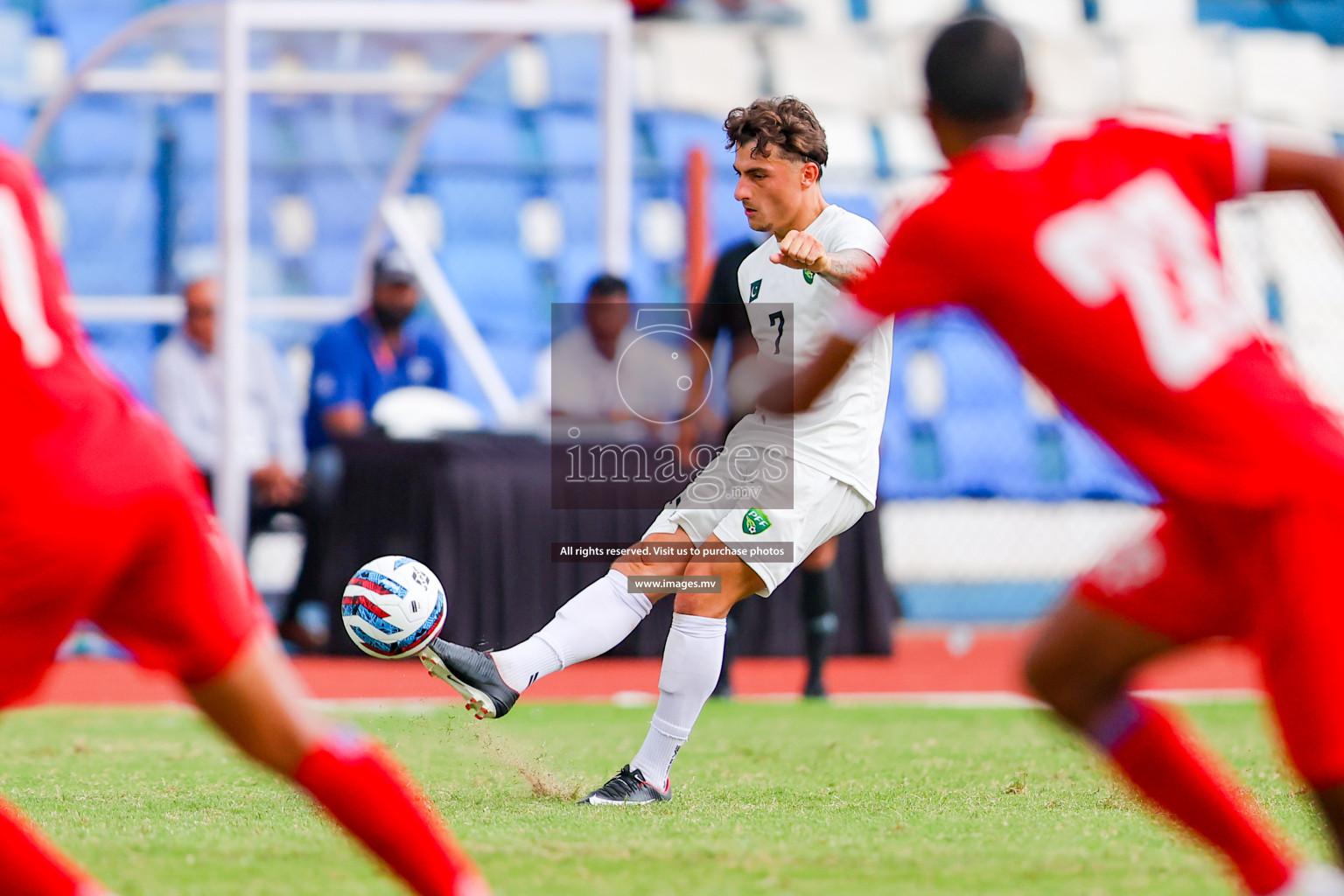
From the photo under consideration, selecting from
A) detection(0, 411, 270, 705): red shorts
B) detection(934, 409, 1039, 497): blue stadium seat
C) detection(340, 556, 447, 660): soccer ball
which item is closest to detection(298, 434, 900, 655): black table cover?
detection(934, 409, 1039, 497): blue stadium seat

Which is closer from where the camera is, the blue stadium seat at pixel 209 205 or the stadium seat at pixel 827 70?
the blue stadium seat at pixel 209 205

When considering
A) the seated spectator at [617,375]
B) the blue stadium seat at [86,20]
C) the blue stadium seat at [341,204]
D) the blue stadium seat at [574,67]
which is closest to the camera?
the seated spectator at [617,375]

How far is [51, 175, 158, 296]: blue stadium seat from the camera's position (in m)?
14.4

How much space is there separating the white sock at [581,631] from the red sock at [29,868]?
198 centimetres

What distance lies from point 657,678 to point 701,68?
9.35 m

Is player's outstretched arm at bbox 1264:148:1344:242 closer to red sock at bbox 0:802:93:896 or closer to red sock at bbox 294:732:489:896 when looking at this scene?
red sock at bbox 294:732:489:896

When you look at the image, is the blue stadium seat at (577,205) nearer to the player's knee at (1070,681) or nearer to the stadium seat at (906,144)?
the stadium seat at (906,144)

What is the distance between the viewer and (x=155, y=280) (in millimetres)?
13828

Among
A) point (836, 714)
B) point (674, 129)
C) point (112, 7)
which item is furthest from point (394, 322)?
point (112, 7)

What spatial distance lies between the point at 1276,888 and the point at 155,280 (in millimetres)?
12208

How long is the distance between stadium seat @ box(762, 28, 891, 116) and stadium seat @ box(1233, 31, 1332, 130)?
397cm

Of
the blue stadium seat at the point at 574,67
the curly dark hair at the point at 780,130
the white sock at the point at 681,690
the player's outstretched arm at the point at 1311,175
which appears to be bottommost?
the white sock at the point at 681,690

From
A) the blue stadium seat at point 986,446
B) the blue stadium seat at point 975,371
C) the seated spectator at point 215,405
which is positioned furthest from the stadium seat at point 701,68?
the seated spectator at point 215,405

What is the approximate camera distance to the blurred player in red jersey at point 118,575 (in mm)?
2742
